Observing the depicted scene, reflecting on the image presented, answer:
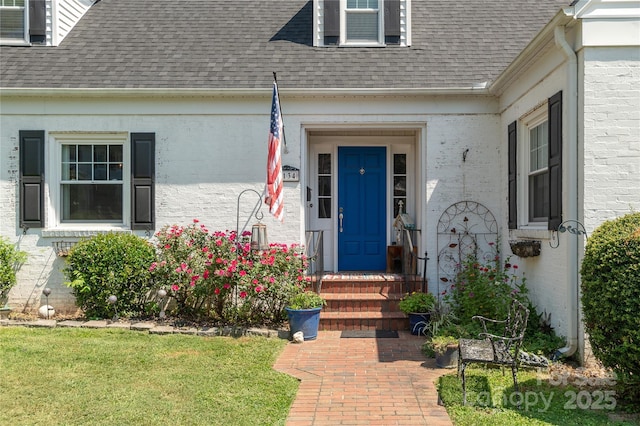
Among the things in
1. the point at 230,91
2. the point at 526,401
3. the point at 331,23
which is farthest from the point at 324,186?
the point at 526,401

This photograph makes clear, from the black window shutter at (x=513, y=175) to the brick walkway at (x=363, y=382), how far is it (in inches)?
87.2

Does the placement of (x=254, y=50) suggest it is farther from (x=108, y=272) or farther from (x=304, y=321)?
(x=304, y=321)

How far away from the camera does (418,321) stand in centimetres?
747

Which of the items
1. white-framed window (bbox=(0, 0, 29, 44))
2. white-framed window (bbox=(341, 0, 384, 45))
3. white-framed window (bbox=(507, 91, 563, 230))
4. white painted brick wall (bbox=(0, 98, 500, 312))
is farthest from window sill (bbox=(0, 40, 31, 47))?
white-framed window (bbox=(507, 91, 563, 230))

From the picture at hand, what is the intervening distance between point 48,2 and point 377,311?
7.69m

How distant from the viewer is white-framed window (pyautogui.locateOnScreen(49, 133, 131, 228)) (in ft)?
28.4

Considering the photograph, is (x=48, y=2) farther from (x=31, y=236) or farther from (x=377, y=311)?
(x=377, y=311)

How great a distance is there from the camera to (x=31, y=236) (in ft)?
27.6

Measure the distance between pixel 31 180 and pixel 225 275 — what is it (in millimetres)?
3630

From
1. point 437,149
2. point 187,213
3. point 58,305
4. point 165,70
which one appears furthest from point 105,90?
point 437,149

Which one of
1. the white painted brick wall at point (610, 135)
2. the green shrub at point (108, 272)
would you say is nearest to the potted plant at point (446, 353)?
the white painted brick wall at point (610, 135)

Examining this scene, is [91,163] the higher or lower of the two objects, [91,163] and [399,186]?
the higher

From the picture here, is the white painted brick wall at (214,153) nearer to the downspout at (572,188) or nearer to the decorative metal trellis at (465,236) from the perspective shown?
the decorative metal trellis at (465,236)

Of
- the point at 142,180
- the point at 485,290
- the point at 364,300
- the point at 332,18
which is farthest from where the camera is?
the point at 332,18
